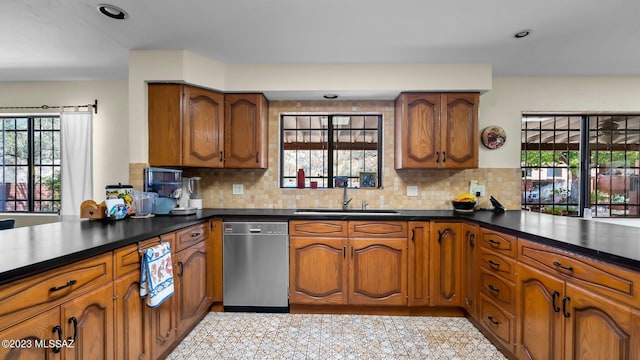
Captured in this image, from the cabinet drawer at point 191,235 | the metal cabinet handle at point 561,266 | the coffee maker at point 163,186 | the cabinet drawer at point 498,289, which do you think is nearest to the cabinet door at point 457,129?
the cabinet drawer at point 498,289

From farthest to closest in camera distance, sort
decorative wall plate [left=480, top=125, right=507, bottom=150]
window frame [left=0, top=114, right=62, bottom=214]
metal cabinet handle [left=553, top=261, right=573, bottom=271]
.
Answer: window frame [left=0, top=114, right=62, bottom=214], decorative wall plate [left=480, top=125, right=507, bottom=150], metal cabinet handle [left=553, top=261, right=573, bottom=271]

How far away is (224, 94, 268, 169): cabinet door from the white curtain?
184cm

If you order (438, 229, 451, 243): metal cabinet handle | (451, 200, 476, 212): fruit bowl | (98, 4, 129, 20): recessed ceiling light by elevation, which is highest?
(98, 4, 129, 20): recessed ceiling light

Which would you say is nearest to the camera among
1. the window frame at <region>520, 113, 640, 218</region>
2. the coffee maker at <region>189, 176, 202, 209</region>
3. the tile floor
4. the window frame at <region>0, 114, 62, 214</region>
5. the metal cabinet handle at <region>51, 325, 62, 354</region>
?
the metal cabinet handle at <region>51, 325, 62, 354</region>

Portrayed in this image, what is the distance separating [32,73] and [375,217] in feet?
13.0

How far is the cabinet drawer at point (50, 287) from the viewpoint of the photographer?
3.19 ft

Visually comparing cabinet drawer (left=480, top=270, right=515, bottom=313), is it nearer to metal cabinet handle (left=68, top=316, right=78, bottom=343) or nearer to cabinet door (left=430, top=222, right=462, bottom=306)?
cabinet door (left=430, top=222, right=462, bottom=306)

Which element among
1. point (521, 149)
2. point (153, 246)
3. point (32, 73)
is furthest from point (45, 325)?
point (521, 149)

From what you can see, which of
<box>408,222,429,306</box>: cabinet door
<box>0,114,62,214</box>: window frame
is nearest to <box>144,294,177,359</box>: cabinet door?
<box>408,222,429,306</box>: cabinet door

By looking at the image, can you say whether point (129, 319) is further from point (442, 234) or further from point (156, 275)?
point (442, 234)

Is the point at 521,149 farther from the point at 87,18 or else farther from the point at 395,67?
the point at 87,18

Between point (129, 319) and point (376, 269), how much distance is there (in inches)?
72.8

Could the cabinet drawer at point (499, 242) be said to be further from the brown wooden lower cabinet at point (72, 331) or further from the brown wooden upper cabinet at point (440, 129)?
the brown wooden lower cabinet at point (72, 331)

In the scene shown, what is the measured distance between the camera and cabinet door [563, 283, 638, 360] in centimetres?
117
